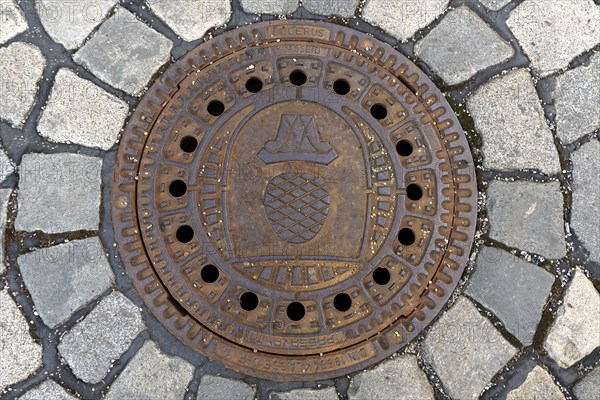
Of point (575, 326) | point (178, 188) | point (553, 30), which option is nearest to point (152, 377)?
point (178, 188)

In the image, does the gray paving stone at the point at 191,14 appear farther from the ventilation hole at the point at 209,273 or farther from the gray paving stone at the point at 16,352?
the gray paving stone at the point at 16,352

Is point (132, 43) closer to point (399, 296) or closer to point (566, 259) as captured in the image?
point (399, 296)

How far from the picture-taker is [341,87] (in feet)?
6.36

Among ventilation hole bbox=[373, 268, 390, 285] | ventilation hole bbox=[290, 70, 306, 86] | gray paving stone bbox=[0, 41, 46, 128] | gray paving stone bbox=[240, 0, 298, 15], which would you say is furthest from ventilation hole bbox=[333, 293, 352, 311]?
gray paving stone bbox=[0, 41, 46, 128]

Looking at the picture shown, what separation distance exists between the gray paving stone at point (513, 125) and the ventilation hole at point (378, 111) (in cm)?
35

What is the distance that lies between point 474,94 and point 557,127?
1.20ft

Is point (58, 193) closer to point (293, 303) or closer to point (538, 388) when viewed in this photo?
point (293, 303)

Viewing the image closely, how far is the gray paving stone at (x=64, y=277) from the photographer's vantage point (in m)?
1.81

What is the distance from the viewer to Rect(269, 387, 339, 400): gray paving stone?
71.0 inches

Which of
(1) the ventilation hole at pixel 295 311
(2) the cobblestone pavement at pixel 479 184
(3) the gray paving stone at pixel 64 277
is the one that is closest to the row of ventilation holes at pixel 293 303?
(1) the ventilation hole at pixel 295 311

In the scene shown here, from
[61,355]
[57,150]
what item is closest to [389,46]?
[57,150]

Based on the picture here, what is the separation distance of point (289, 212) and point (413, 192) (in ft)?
1.67

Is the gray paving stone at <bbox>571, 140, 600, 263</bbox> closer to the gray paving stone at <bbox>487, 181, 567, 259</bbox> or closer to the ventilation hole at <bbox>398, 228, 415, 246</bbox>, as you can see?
the gray paving stone at <bbox>487, 181, 567, 259</bbox>

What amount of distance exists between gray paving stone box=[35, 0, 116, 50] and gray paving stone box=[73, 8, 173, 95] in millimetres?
40
